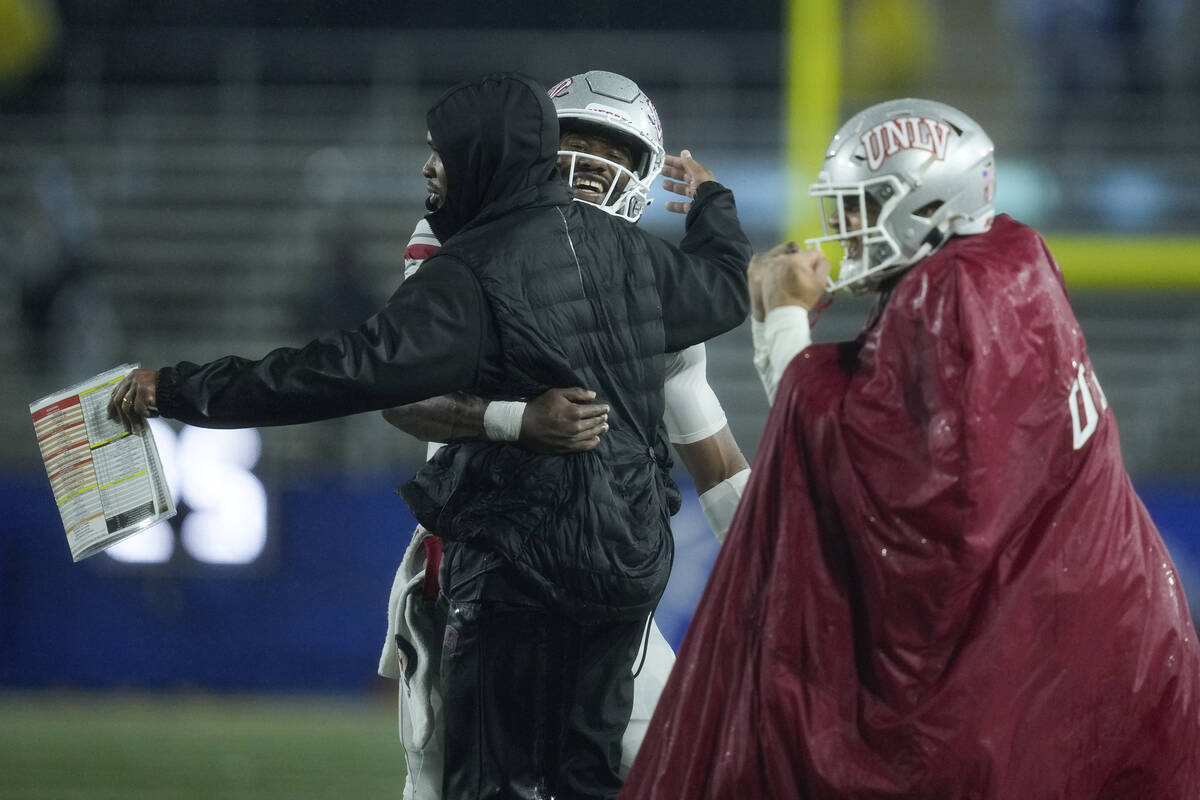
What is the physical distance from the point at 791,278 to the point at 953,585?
1.91 feet

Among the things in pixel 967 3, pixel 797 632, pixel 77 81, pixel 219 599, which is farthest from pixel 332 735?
pixel 77 81

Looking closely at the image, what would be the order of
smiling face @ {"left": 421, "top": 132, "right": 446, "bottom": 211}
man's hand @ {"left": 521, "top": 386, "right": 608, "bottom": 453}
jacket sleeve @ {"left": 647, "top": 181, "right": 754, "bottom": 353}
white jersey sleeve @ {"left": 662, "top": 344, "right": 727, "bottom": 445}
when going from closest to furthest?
1. man's hand @ {"left": 521, "top": 386, "right": 608, "bottom": 453}
2. smiling face @ {"left": 421, "top": 132, "right": 446, "bottom": 211}
3. jacket sleeve @ {"left": 647, "top": 181, "right": 754, "bottom": 353}
4. white jersey sleeve @ {"left": 662, "top": 344, "right": 727, "bottom": 445}

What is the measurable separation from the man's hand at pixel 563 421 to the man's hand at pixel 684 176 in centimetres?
73

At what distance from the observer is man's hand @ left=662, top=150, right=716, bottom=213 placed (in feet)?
12.1

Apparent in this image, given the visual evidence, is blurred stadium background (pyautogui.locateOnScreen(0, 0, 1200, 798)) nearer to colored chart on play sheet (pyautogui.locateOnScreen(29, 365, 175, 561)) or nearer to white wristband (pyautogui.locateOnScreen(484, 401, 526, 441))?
colored chart on play sheet (pyautogui.locateOnScreen(29, 365, 175, 561))

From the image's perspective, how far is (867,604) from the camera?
104 inches

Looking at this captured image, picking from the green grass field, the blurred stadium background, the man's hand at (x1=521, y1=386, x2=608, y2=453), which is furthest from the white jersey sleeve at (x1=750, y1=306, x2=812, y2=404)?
the blurred stadium background

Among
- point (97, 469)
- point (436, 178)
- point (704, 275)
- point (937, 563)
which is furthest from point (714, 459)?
point (97, 469)

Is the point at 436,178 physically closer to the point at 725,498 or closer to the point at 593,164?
the point at 593,164

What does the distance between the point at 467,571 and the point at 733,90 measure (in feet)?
30.0

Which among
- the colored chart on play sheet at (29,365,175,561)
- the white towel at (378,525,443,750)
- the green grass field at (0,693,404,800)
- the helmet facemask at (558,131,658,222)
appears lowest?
the green grass field at (0,693,404,800)

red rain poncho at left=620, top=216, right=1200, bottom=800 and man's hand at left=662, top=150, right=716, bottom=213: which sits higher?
man's hand at left=662, top=150, right=716, bottom=213

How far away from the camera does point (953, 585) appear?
2.56 metres

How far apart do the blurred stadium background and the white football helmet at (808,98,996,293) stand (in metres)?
3.33
